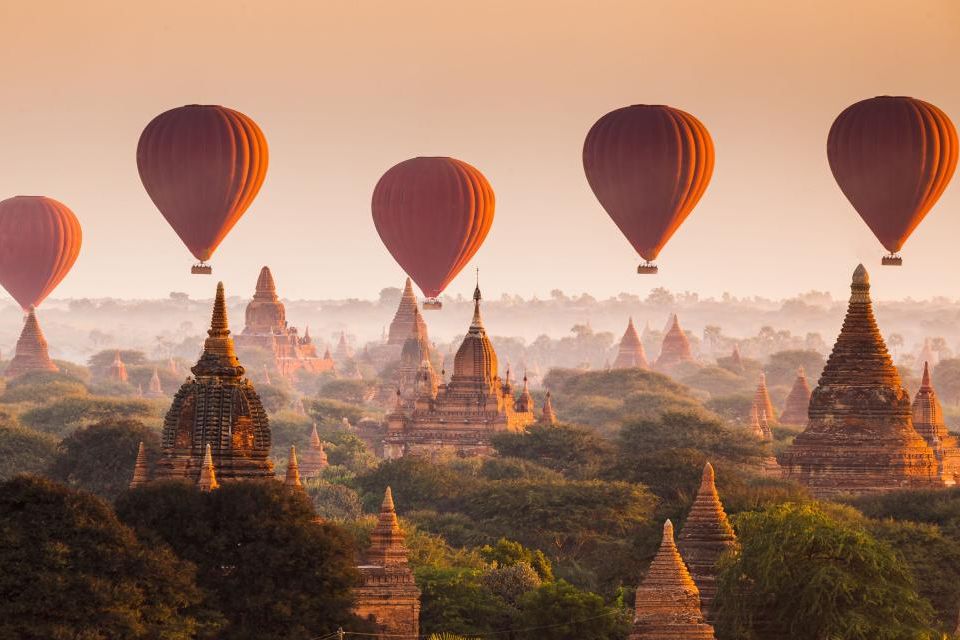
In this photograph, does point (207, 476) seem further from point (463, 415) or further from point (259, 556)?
point (463, 415)

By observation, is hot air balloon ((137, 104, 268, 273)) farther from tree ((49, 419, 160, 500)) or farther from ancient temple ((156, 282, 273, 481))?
ancient temple ((156, 282, 273, 481))

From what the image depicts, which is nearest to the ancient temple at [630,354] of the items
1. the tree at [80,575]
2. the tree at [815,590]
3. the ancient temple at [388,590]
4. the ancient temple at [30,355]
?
the ancient temple at [30,355]

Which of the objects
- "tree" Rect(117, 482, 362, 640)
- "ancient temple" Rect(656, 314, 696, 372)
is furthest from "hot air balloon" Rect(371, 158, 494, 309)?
"ancient temple" Rect(656, 314, 696, 372)

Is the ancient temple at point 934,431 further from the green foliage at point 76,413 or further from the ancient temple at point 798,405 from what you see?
the green foliage at point 76,413

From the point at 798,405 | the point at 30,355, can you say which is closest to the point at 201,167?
the point at 798,405

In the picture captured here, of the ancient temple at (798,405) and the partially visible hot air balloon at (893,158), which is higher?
the partially visible hot air balloon at (893,158)

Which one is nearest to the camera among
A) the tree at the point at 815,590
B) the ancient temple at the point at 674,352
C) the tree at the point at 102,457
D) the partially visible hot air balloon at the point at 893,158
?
the tree at the point at 815,590
